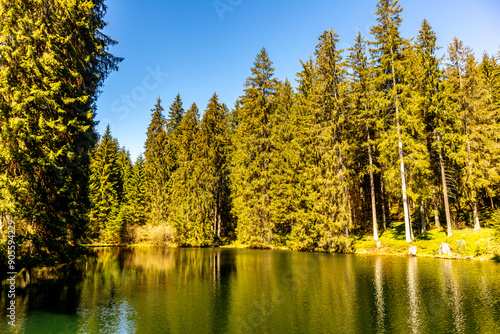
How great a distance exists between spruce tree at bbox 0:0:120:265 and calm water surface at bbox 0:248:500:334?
3194 millimetres

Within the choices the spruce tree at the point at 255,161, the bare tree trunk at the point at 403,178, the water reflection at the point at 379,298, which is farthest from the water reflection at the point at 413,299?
the spruce tree at the point at 255,161

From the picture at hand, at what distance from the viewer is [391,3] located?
2964 cm

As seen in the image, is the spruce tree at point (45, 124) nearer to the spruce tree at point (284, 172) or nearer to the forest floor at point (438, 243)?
the spruce tree at point (284, 172)

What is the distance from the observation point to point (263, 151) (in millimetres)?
39625

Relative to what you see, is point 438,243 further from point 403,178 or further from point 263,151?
point 263,151

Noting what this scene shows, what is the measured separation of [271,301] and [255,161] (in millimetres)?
27937

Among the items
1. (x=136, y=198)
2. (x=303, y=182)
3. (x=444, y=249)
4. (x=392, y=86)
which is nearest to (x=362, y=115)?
(x=392, y=86)

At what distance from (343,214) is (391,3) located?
22.5 meters

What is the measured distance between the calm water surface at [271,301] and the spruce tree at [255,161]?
1876cm

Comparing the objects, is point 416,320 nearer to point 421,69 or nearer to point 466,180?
point 466,180

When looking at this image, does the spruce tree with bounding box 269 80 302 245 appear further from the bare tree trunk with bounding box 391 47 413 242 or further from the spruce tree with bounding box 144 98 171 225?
the spruce tree with bounding box 144 98 171 225

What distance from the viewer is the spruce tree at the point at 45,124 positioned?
13008mm

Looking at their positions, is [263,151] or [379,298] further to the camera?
[263,151]

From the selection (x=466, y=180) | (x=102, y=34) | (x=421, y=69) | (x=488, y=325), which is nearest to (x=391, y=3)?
(x=421, y=69)
